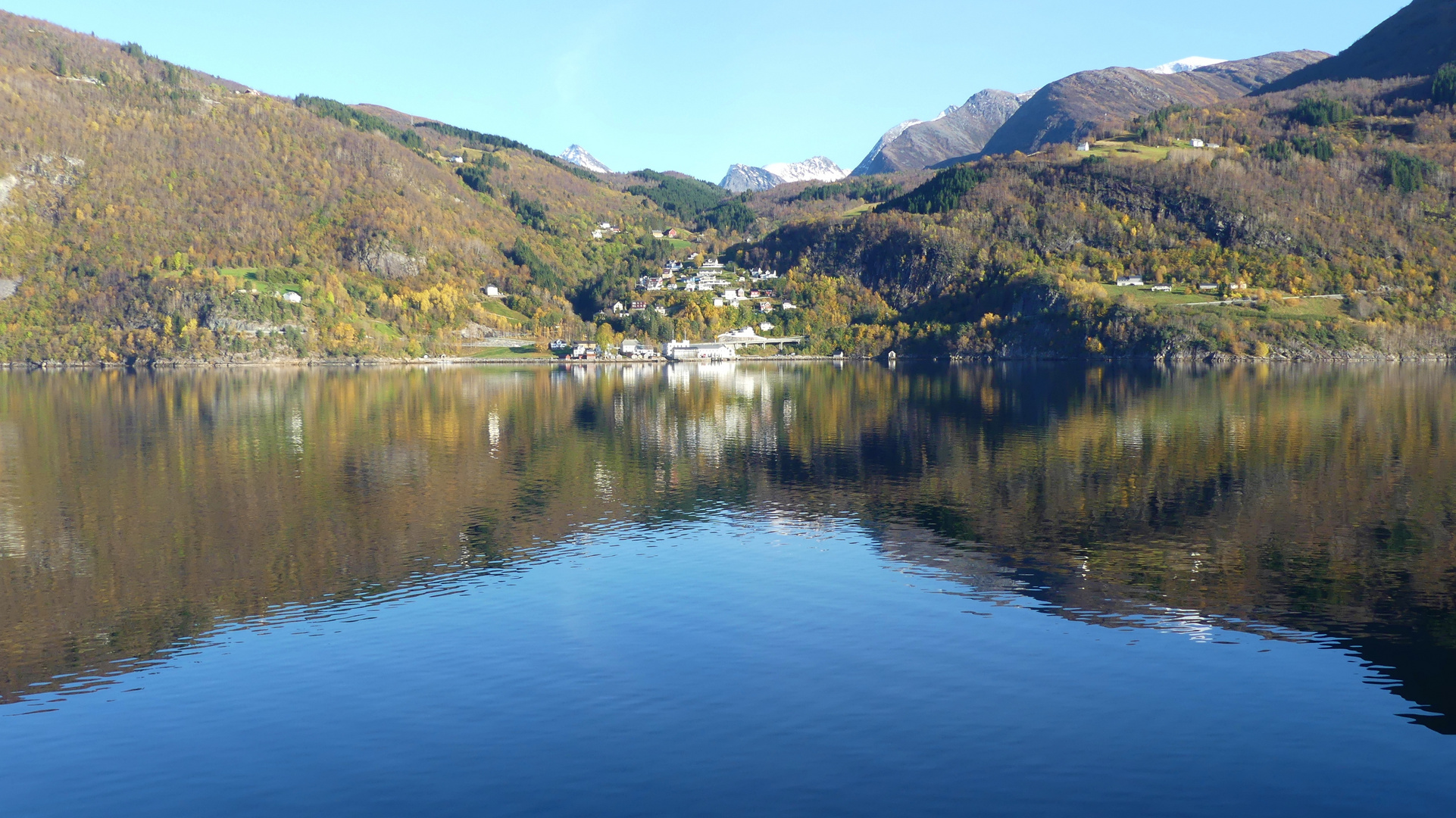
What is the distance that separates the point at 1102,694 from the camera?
21.3m

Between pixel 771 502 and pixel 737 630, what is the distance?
18.6 m

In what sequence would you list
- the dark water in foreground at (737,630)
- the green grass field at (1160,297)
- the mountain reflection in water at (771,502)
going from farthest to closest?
1. the green grass field at (1160,297)
2. the mountain reflection in water at (771,502)
3. the dark water in foreground at (737,630)

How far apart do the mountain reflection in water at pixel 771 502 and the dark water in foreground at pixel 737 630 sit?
0.25 m

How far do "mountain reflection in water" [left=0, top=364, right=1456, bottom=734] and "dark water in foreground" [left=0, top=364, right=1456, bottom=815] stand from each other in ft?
0.81

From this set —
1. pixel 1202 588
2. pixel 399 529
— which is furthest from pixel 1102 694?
pixel 399 529

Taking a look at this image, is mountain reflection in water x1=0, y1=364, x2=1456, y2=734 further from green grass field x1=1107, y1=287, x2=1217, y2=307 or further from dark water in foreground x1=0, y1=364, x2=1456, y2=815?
green grass field x1=1107, y1=287, x2=1217, y2=307

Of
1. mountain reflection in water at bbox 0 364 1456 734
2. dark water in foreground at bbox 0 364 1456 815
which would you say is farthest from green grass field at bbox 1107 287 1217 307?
dark water in foreground at bbox 0 364 1456 815

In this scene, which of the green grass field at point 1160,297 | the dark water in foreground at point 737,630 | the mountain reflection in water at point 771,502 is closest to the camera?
the dark water in foreground at point 737,630

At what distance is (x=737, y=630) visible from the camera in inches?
1039

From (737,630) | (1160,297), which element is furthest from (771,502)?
(1160,297)

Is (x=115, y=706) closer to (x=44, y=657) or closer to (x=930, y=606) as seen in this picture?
(x=44, y=657)

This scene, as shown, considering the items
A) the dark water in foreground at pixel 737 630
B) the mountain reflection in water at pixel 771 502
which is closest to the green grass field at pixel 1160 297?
the mountain reflection in water at pixel 771 502

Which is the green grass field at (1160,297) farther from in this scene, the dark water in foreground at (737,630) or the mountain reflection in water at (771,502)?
the dark water in foreground at (737,630)

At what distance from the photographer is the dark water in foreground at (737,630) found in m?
17.9
